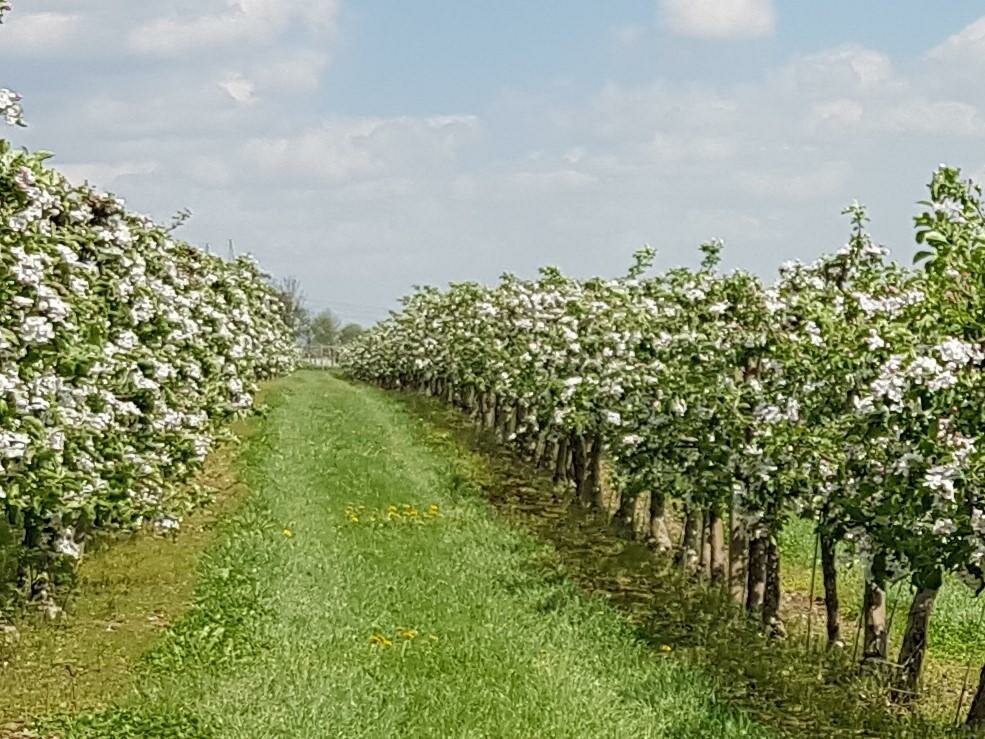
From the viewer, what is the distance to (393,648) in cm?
1207

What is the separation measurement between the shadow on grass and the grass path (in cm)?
42

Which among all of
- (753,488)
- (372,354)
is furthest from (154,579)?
(372,354)

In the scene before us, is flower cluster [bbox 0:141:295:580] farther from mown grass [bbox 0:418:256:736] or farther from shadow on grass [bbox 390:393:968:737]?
shadow on grass [bbox 390:393:968:737]

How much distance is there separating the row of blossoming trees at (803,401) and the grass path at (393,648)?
1.83 metres

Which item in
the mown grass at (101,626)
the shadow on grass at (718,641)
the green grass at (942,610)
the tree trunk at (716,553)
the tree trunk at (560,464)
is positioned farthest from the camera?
the tree trunk at (560,464)

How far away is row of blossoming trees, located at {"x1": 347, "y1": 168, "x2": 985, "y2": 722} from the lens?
8.44 meters

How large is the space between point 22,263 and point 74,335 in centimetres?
124

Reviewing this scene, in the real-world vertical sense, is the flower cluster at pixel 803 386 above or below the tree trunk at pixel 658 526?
above

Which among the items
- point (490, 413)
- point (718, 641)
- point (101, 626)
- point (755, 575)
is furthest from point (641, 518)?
point (490, 413)

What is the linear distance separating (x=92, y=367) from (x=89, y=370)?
0.52ft

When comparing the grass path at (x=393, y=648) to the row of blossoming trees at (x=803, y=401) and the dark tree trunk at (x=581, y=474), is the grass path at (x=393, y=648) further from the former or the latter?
the dark tree trunk at (x=581, y=474)

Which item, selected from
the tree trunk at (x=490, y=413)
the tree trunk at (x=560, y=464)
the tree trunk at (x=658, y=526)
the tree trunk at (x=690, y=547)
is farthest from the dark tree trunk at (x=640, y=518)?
the tree trunk at (x=490, y=413)

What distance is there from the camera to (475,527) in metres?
19.6

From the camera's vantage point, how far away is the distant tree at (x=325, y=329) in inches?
5828
